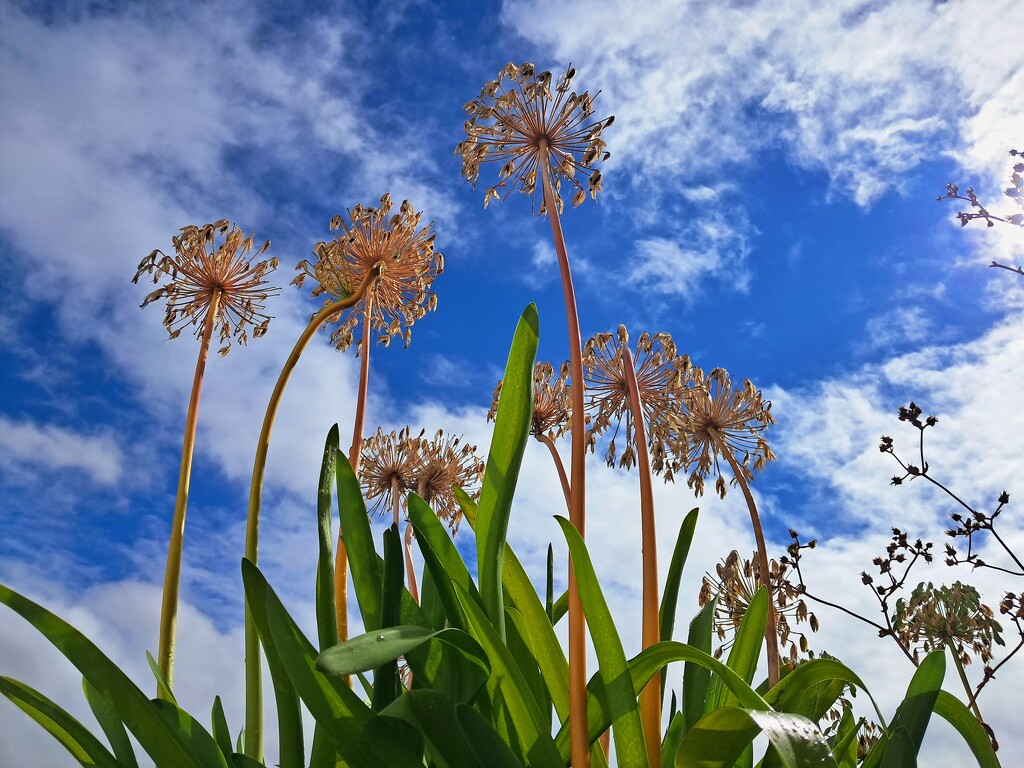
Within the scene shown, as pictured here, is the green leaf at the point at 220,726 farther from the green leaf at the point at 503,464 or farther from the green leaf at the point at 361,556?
the green leaf at the point at 503,464

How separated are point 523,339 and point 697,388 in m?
2.64

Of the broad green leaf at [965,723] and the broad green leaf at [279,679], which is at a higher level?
the broad green leaf at [279,679]

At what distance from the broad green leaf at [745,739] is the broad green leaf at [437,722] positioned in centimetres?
52

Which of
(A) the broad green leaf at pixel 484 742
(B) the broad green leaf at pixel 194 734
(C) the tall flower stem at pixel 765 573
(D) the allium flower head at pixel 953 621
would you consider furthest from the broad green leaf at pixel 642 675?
(D) the allium flower head at pixel 953 621

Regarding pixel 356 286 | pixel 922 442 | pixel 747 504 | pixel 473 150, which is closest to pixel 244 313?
pixel 356 286

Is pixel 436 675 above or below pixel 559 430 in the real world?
below

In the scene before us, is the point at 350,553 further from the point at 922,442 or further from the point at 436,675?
the point at 922,442

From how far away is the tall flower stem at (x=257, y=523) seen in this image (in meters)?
2.39

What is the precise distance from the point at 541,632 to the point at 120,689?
105 cm

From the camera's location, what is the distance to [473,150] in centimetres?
344

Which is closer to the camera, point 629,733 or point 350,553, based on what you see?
point 629,733

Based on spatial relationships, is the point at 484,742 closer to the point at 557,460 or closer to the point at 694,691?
the point at 694,691

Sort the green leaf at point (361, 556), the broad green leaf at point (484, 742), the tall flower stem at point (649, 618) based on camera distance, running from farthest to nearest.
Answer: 1. the green leaf at point (361, 556)
2. the tall flower stem at point (649, 618)
3. the broad green leaf at point (484, 742)

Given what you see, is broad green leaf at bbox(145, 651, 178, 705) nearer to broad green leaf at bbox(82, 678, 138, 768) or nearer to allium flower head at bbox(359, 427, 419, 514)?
broad green leaf at bbox(82, 678, 138, 768)
